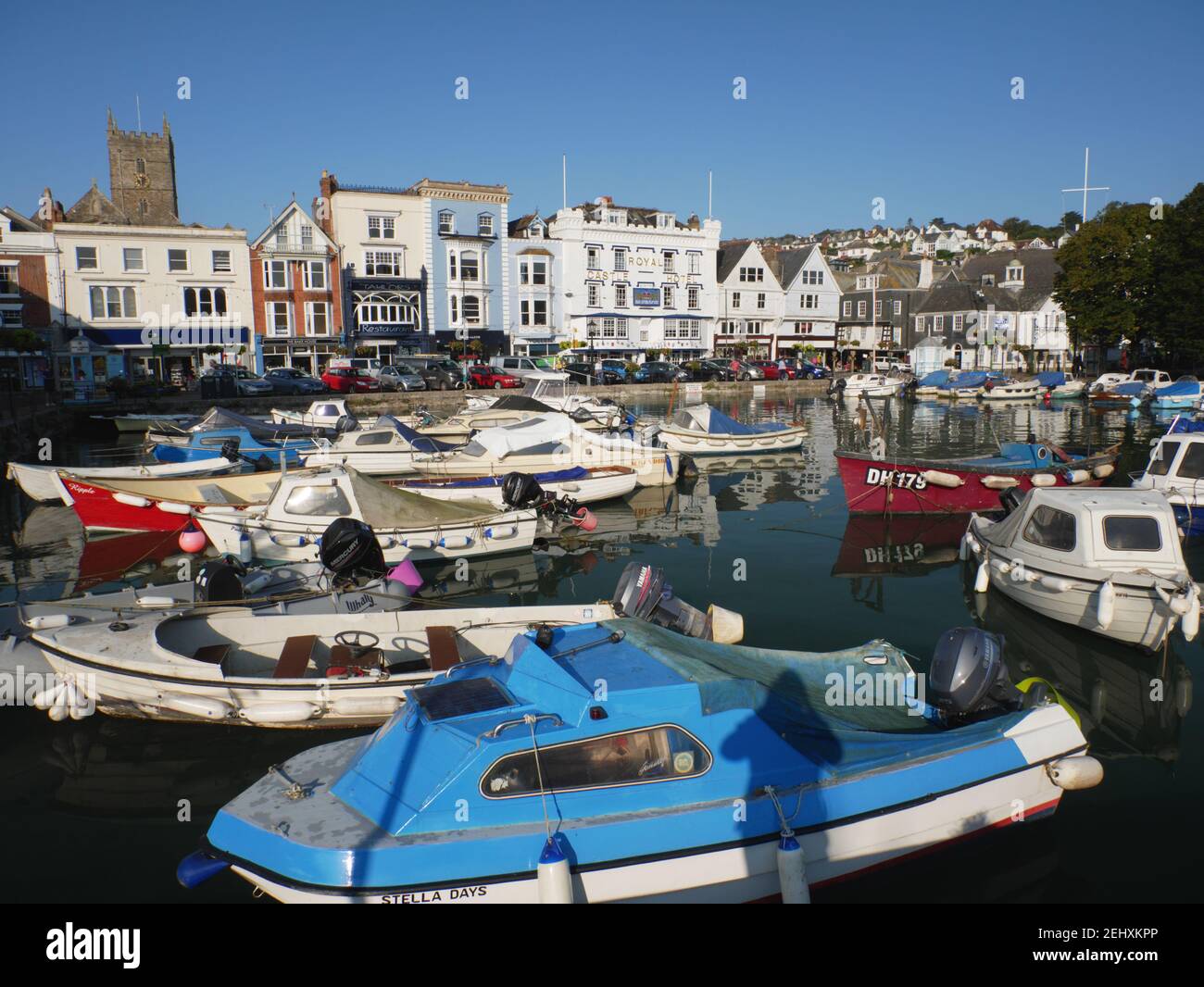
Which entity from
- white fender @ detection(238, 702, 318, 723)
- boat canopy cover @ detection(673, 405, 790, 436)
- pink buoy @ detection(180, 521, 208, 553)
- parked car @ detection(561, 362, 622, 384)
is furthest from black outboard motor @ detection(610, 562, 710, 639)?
parked car @ detection(561, 362, 622, 384)

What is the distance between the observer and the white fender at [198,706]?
987cm

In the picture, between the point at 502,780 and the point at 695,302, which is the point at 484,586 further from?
the point at 695,302

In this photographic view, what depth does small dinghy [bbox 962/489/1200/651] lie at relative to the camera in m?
12.2

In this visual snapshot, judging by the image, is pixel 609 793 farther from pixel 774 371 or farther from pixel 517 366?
pixel 774 371

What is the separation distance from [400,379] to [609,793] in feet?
151

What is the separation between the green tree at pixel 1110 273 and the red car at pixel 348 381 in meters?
51.8

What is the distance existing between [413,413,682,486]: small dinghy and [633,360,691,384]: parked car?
32.7 m

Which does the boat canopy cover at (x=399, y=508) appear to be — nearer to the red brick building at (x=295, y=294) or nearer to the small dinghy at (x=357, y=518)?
the small dinghy at (x=357, y=518)

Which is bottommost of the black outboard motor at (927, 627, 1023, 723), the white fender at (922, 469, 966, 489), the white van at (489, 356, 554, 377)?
the black outboard motor at (927, 627, 1023, 723)

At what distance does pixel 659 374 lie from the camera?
59.1 metres

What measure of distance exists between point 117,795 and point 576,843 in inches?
234

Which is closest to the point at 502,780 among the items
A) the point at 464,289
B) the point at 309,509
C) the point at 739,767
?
the point at 739,767

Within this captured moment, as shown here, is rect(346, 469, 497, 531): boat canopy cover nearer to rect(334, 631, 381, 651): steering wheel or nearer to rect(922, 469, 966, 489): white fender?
rect(334, 631, 381, 651): steering wheel

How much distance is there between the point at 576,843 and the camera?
21.4 ft
